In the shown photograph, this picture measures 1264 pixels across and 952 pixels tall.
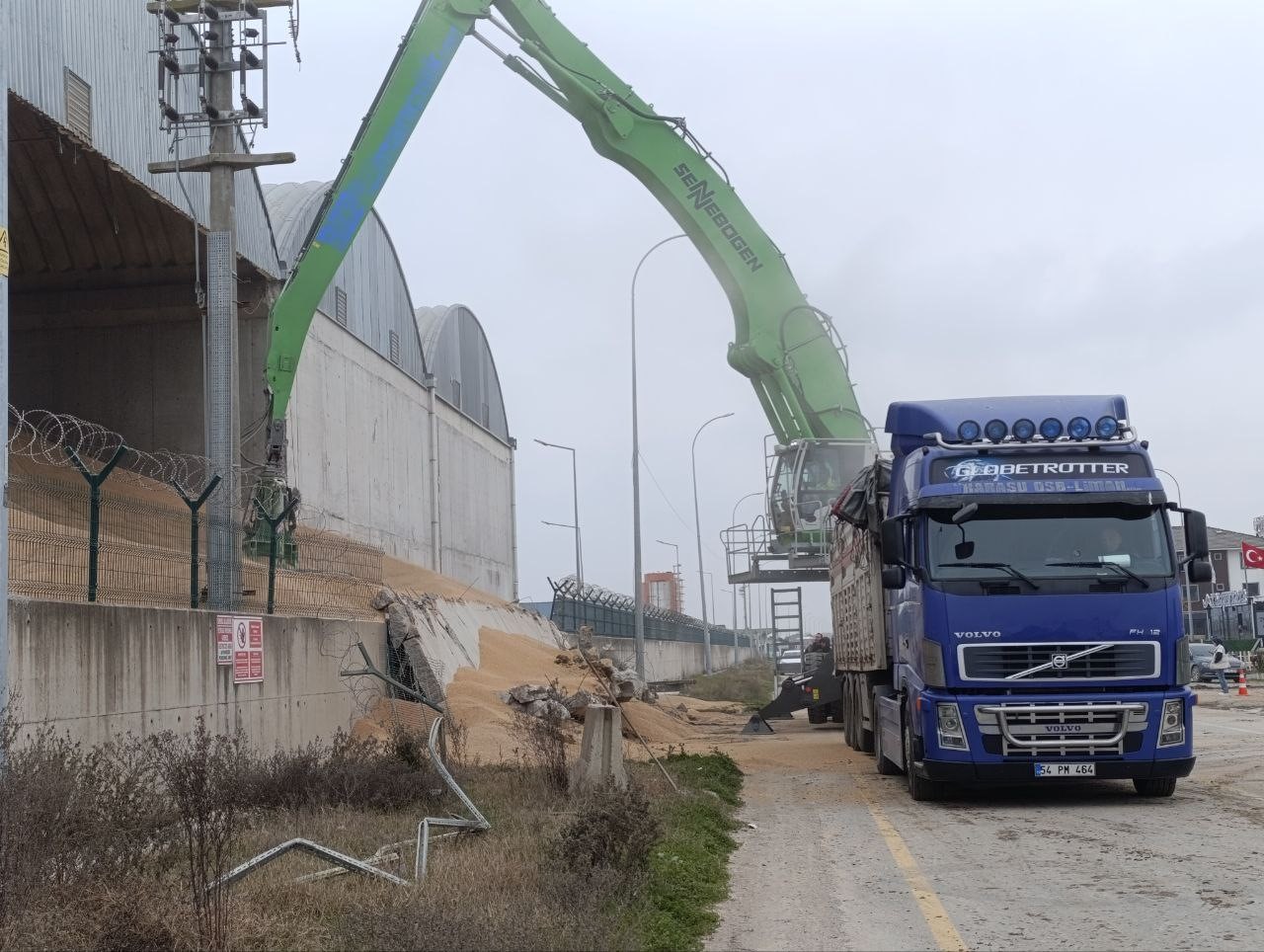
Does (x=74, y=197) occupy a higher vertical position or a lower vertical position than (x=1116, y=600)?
higher

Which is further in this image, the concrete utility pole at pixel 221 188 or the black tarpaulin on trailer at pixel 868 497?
the concrete utility pole at pixel 221 188

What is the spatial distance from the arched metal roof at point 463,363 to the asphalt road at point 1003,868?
27.3m

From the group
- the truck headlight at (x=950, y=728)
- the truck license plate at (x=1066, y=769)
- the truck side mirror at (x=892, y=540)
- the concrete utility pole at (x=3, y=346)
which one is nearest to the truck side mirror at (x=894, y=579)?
the truck side mirror at (x=892, y=540)

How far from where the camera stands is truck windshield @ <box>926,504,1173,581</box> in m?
13.7

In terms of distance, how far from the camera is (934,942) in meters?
7.75

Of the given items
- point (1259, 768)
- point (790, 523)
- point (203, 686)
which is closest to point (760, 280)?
point (790, 523)

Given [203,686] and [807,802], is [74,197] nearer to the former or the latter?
[203,686]

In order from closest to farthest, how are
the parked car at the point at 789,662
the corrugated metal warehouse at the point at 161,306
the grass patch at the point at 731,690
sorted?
the corrugated metal warehouse at the point at 161,306 < the parked car at the point at 789,662 < the grass patch at the point at 731,690

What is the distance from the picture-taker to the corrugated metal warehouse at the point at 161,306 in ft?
70.1

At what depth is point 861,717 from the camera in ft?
66.6

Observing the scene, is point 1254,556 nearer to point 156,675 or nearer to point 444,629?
point 444,629

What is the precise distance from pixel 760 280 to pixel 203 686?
42.1 ft

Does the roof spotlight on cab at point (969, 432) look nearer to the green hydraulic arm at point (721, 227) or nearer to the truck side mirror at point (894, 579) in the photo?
the truck side mirror at point (894, 579)

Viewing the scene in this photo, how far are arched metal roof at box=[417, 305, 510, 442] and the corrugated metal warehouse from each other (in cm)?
33
